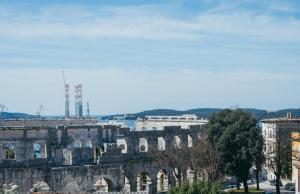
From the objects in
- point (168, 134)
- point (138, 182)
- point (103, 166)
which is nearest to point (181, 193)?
point (103, 166)

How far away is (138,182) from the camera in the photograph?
4928cm

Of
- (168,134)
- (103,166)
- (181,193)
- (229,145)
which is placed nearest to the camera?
(181,193)

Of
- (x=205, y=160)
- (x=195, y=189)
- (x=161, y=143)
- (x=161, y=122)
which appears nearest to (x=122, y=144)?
(x=161, y=143)

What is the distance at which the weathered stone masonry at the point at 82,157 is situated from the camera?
141 ft

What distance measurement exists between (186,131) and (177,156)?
10388 mm

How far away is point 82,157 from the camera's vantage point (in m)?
47.4

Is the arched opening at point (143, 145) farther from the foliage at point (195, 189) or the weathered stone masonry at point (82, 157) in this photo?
the foliage at point (195, 189)

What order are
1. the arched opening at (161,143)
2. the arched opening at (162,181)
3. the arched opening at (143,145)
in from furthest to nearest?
the arched opening at (161,143) < the arched opening at (143,145) < the arched opening at (162,181)

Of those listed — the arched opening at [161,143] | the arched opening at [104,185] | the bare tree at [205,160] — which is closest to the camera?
the arched opening at [104,185]

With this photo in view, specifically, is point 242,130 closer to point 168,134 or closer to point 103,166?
point 168,134

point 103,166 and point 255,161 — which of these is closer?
point 103,166

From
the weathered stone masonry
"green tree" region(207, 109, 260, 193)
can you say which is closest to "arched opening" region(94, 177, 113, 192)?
the weathered stone masonry

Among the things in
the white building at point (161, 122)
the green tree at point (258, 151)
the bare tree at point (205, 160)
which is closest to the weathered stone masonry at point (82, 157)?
the bare tree at point (205, 160)

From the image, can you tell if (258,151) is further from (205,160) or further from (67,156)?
(67,156)
